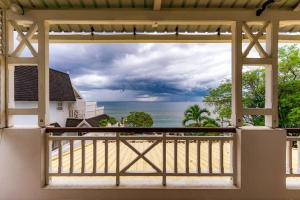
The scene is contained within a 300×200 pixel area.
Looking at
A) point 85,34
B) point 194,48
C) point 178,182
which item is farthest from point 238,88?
point 194,48

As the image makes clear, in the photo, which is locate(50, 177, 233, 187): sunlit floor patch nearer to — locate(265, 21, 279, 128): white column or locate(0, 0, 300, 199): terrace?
locate(0, 0, 300, 199): terrace

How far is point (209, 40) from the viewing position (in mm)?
Result: 4414

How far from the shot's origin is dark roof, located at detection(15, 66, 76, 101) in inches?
310

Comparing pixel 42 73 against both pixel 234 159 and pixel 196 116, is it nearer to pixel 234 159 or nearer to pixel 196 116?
pixel 234 159

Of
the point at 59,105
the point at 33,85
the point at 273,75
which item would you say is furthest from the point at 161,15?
the point at 59,105

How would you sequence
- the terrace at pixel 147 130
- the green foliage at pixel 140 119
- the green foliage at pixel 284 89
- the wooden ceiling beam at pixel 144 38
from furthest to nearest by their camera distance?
the green foliage at pixel 284 89 → the green foliage at pixel 140 119 → the wooden ceiling beam at pixel 144 38 → the terrace at pixel 147 130

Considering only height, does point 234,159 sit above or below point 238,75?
below

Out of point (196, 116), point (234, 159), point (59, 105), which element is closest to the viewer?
point (234, 159)

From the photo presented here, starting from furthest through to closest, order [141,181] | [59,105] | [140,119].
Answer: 1. [59,105]
2. [140,119]
3. [141,181]

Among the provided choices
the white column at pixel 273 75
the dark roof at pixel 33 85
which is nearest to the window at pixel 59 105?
the dark roof at pixel 33 85

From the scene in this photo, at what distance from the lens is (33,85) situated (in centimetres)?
852

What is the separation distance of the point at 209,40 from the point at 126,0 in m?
1.78

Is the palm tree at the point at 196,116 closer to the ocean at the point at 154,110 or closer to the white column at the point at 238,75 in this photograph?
the ocean at the point at 154,110

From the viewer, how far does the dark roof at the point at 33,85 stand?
25.8 ft
